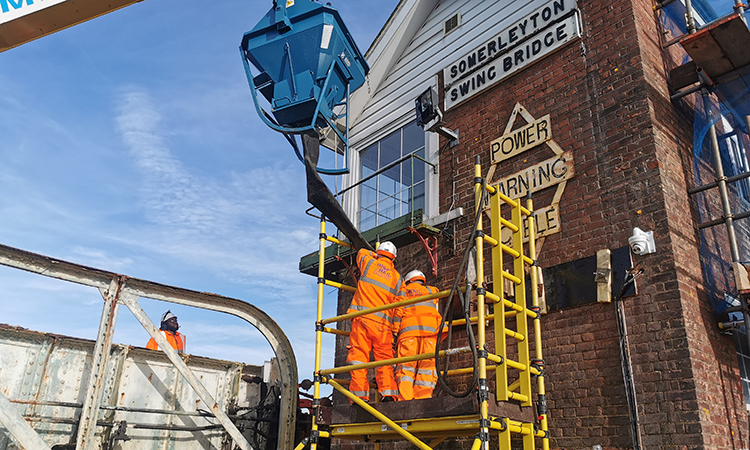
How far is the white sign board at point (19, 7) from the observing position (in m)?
4.86

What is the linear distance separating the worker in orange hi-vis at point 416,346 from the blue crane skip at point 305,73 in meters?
1.61

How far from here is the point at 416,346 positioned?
6246 millimetres

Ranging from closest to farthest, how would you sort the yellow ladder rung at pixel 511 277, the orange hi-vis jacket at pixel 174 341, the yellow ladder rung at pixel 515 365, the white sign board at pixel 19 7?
the white sign board at pixel 19 7 → the yellow ladder rung at pixel 515 365 → the yellow ladder rung at pixel 511 277 → the orange hi-vis jacket at pixel 174 341

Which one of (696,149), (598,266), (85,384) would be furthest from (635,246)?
(85,384)

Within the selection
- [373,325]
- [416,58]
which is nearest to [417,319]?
[373,325]

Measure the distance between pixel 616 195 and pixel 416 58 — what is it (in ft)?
17.8

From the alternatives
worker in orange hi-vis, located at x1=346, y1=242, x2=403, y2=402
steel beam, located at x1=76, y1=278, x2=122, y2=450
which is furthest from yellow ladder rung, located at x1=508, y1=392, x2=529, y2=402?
steel beam, located at x1=76, y1=278, x2=122, y2=450

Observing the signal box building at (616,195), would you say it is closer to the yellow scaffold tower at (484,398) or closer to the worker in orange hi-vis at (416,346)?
the yellow scaffold tower at (484,398)

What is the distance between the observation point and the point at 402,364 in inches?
237

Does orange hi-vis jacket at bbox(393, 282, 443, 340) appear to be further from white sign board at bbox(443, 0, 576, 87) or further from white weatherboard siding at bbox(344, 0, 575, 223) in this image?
white sign board at bbox(443, 0, 576, 87)

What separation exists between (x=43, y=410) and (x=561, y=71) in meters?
7.68

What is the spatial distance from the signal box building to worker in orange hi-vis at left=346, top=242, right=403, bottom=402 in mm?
1914

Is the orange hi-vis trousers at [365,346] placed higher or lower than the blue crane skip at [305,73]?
lower

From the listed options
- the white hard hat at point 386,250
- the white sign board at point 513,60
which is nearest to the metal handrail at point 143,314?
the white hard hat at point 386,250
